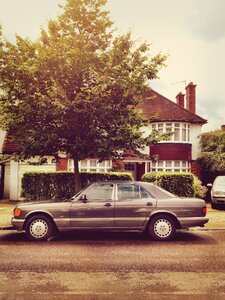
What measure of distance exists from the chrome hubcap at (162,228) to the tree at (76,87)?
381 centimetres

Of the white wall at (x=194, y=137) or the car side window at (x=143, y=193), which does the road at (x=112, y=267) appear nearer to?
the car side window at (x=143, y=193)

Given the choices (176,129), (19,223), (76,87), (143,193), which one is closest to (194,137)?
(176,129)

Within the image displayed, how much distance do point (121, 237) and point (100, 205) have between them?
1222mm

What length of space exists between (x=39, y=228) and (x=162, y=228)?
10.3 feet

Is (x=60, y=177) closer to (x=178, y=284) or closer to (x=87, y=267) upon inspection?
(x=87, y=267)

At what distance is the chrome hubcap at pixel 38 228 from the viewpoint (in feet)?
31.6

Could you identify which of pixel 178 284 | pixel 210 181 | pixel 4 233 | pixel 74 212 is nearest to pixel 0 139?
pixel 210 181

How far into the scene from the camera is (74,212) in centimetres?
959

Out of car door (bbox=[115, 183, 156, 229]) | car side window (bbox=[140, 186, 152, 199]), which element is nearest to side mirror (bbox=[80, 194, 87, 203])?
car door (bbox=[115, 183, 156, 229])

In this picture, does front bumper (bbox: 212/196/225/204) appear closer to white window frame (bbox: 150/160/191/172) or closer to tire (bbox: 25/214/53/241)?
white window frame (bbox: 150/160/191/172)

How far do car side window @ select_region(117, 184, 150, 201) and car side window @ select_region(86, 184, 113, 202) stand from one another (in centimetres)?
25

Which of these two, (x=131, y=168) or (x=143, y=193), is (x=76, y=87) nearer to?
(x=143, y=193)

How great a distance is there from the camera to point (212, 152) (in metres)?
25.9

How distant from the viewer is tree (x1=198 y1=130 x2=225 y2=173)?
2501 centimetres
